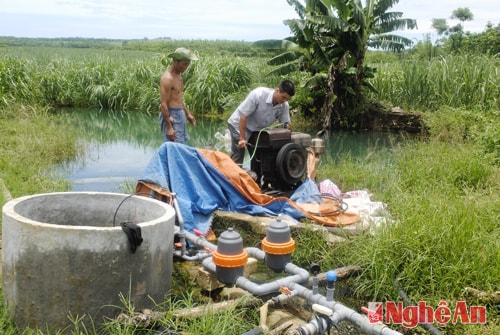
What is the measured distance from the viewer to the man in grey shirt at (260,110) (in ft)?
17.9

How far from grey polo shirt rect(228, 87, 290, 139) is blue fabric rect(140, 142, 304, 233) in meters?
0.94

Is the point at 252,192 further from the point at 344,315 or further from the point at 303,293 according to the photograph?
the point at 344,315

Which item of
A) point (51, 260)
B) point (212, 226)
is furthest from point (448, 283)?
point (51, 260)

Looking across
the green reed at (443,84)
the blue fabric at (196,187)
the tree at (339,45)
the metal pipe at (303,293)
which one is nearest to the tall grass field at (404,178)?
the green reed at (443,84)

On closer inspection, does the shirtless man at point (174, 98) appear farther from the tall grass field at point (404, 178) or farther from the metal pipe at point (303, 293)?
the metal pipe at point (303, 293)

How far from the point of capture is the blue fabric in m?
4.63

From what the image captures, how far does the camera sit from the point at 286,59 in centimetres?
1252

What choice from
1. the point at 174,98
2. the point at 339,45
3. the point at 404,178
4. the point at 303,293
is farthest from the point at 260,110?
the point at 339,45

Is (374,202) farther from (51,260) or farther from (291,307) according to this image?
(51,260)

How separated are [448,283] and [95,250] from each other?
7.58ft

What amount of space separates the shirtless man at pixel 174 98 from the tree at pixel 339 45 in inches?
237

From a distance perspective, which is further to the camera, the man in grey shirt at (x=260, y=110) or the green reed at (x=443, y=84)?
the green reed at (x=443, y=84)

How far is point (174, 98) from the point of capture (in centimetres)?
584

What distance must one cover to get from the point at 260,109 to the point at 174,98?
1.01m
